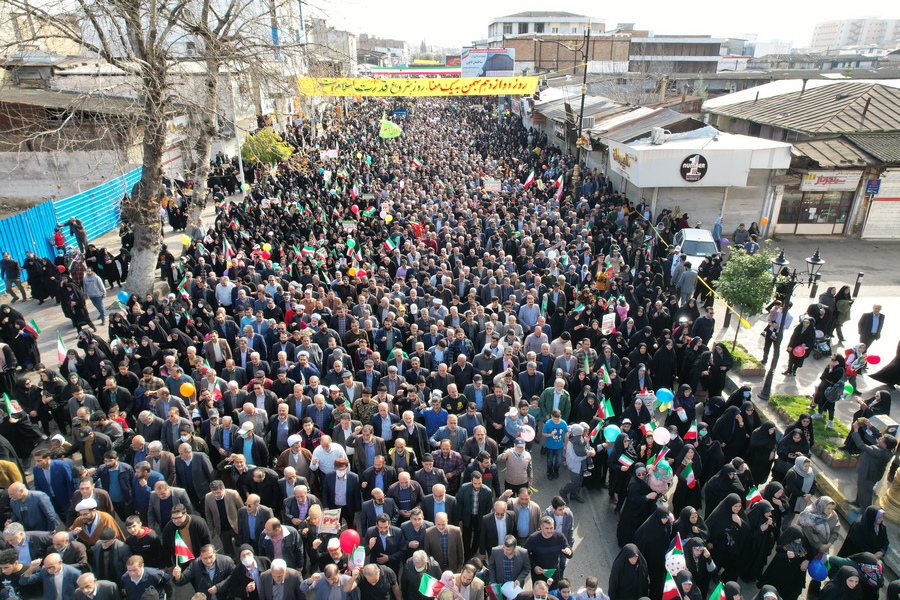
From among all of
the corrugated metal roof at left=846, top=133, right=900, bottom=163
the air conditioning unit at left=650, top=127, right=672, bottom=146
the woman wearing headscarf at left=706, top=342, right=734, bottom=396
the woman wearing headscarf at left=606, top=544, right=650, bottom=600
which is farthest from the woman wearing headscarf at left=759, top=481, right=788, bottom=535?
the corrugated metal roof at left=846, top=133, right=900, bottom=163

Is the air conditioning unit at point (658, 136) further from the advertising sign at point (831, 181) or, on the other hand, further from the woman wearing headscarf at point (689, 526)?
the woman wearing headscarf at point (689, 526)

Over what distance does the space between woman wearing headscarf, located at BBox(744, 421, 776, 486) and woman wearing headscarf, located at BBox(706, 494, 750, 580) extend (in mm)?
1555

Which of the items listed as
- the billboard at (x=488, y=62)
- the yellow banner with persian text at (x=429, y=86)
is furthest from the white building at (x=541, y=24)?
the yellow banner with persian text at (x=429, y=86)

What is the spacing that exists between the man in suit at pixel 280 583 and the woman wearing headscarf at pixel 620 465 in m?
3.85

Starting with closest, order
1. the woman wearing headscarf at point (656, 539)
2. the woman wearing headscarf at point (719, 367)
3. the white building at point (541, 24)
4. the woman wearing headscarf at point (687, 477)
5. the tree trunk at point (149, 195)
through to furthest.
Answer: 1. the woman wearing headscarf at point (656, 539)
2. the woman wearing headscarf at point (687, 477)
3. the woman wearing headscarf at point (719, 367)
4. the tree trunk at point (149, 195)
5. the white building at point (541, 24)

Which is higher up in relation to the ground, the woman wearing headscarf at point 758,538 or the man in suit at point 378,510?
the man in suit at point 378,510

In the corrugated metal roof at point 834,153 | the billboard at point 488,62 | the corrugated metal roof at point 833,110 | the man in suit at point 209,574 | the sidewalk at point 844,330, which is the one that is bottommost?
the sidewalk at point 844,330

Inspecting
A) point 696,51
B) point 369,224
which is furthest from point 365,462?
point 696,51

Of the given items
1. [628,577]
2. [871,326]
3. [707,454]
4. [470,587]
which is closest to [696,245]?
[871,326]

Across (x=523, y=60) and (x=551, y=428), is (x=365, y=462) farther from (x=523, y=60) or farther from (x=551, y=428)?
(x=523, y=60)

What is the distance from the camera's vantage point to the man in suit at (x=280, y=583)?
533 centimetres

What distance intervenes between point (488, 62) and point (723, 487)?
50.7 metres

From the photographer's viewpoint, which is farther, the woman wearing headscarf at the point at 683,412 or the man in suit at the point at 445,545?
the woman wearing headscarf at the point at 683,412

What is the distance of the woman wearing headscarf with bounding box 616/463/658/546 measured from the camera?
258 inches
